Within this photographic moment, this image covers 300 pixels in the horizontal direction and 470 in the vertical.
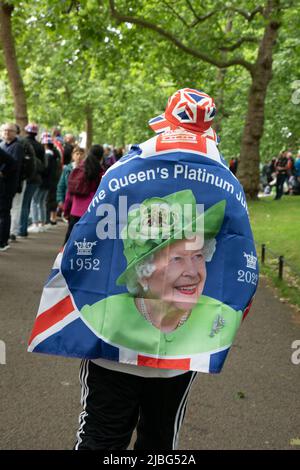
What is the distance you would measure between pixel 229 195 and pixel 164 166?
0.92ft

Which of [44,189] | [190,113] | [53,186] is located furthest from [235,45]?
[190,113]

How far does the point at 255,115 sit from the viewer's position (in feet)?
80.4

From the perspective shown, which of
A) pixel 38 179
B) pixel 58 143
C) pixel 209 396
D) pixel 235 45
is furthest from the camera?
pixel 235 45

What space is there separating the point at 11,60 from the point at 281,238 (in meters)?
8.69

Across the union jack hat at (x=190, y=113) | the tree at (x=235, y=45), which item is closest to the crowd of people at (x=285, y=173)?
the tree at (x=235, y=45)

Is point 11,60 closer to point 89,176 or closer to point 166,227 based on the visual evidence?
point 89,176

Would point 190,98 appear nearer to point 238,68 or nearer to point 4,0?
point 4,0

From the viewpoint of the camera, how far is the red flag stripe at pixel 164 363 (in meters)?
2.93

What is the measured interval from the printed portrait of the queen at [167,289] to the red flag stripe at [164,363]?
0.03 metres

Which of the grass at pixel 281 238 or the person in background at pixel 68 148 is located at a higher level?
the person in background at pixel 68 148
